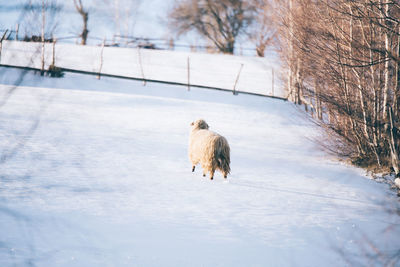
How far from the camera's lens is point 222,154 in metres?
5.50

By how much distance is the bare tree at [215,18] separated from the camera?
102 feet

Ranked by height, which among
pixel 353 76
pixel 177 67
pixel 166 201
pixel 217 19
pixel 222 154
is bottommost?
pixel 166 201

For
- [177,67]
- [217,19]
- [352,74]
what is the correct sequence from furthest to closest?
[217,19] < [177,67] < [352,74]

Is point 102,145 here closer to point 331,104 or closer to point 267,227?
point 267,227

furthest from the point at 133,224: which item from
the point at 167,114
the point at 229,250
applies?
the point at 167,114

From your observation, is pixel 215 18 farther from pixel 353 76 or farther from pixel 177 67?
pixel 353 76

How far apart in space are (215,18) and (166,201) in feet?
98.5

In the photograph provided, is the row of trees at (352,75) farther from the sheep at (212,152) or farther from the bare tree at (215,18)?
the bare tree at (215,18)

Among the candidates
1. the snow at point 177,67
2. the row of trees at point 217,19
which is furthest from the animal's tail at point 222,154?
the row of trees at point 217,19

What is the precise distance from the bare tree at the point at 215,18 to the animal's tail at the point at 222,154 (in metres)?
27.7

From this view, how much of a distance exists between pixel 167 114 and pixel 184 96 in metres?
3.33

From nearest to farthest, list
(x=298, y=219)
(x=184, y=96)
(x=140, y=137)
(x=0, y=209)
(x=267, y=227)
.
Answer: (x=0, y=209) → (x=267, y=227) → (x=298, y=219) → (x=140, y=137) → (x=184, y=96)

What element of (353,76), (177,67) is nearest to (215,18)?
(177,67)

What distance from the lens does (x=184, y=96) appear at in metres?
14.4
